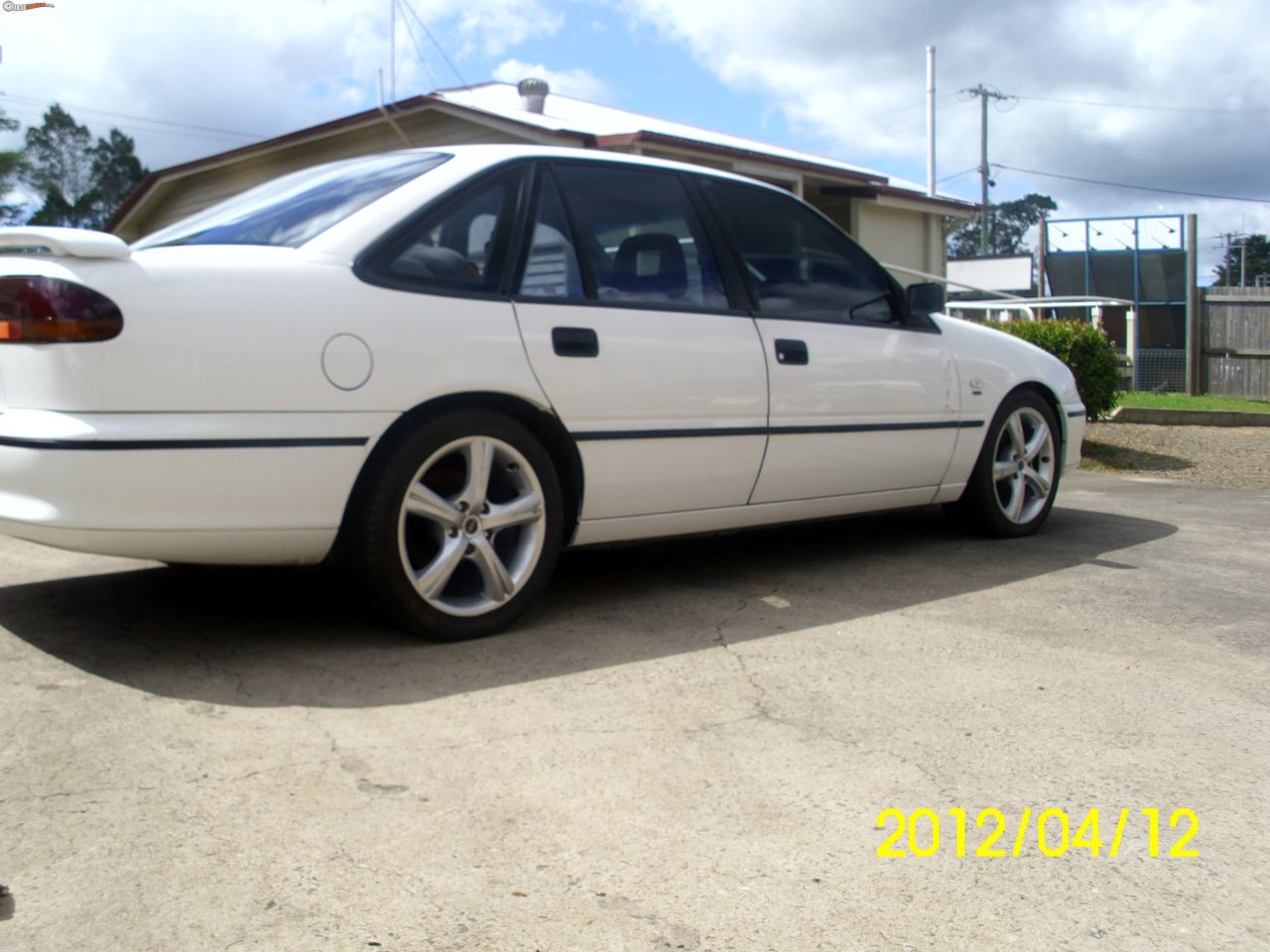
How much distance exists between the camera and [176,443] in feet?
10.3

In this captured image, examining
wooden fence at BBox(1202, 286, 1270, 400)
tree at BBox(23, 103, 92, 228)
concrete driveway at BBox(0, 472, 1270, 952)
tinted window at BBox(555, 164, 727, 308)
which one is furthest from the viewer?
tree at BBox(23, 103, 92, 228)

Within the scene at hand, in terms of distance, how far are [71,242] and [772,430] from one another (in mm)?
2450

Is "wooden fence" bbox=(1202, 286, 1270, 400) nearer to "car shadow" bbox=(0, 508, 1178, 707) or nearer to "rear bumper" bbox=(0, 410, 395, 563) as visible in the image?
"car shadow" bbox=(0, 508, 1178, 707)

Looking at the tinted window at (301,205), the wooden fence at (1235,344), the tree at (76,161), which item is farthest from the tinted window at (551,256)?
the tree at (76,161)

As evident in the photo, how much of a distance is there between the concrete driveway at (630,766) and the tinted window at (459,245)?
1128 mm

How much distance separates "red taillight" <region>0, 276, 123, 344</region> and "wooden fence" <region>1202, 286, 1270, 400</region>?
20.7 metres

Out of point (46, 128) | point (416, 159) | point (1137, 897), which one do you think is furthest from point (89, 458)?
point (46, 128)

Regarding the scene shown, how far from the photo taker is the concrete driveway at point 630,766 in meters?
2.14

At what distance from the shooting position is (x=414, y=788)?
264 centimetres

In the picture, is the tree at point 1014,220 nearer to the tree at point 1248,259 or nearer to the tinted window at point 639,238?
the tree at point 1248,259

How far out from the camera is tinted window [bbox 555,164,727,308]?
4125mm

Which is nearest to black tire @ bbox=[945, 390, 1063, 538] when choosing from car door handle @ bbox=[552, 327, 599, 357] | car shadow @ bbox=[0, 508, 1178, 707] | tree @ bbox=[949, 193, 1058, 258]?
car shadow @ bbox=[0, 508, 1178, 707]

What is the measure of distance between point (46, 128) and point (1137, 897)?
72538 mm
